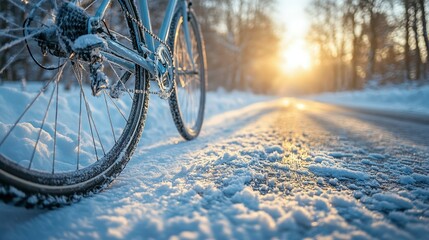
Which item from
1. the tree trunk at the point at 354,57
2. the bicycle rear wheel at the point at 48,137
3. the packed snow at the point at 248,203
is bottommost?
the packed snow at the point at 248,203

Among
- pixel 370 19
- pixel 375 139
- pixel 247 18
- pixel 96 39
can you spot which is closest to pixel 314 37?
pixel 370 19

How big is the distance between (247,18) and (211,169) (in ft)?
66.1

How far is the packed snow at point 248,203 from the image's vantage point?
0.71 meters

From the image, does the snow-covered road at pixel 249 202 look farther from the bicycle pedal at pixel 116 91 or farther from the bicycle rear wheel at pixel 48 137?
the bicycle pedal at pixel 116 91

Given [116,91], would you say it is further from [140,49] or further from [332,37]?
[332,37]

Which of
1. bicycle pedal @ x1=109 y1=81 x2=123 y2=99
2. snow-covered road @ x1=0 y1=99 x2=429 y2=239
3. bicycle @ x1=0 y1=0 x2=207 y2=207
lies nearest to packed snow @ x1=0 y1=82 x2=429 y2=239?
snow-covered road @ x1=0 y1=99 x2=429 y2=239

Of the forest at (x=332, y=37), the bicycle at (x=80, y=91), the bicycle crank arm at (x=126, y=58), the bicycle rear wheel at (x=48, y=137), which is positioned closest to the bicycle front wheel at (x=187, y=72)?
the bicycle at (x=80, y=91)

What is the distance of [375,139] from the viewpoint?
2281mm

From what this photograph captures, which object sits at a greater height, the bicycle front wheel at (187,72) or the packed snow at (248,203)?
the bicycle front wheel at (187,72)

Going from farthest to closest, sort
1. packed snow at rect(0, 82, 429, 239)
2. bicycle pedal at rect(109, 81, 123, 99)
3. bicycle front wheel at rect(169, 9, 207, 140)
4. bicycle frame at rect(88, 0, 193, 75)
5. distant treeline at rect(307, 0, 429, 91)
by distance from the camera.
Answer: distant treeline at rect(307, 0, 429, 91) < bicycle front wheel at rect(169, 9, 207, 140) < bicycle pedal at rect(109, 81, 123, 99) < bicycle frame at rect(88, 0, 193, 75) < packed snow at rect(0, 82, 429, 239)

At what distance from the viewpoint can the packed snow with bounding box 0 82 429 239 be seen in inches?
28.1

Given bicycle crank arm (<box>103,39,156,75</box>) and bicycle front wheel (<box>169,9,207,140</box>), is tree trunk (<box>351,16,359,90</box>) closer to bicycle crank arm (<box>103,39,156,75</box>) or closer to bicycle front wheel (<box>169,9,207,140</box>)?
bicycle front wheel (<box>169,9,207,140</box>)

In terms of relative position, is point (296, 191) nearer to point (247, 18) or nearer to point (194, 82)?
point (194, 82)

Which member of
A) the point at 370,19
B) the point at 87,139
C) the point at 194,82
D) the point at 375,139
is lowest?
the point at 375,139
